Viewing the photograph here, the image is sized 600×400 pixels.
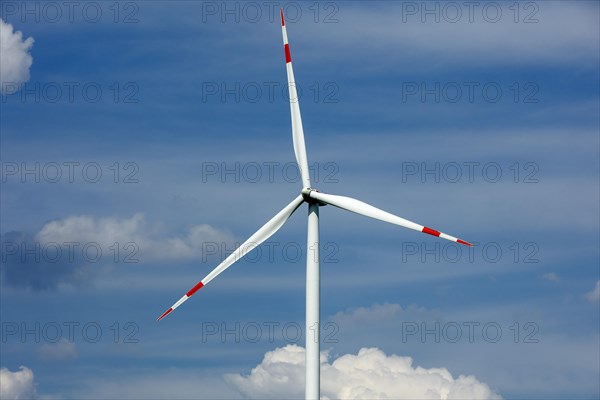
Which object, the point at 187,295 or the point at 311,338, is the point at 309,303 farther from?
the point at 187,295

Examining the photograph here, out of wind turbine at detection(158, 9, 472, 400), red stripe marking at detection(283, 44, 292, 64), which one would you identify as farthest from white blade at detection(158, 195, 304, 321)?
red stripe marking at detection(283, 44, 292, 64)

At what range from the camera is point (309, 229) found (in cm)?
7731

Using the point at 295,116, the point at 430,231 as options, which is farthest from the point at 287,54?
the point at 430,231

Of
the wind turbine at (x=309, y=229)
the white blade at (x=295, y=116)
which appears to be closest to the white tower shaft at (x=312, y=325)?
the wind turbine at (x=309, y=229)

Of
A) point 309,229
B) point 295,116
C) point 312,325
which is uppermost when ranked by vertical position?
point 295,116

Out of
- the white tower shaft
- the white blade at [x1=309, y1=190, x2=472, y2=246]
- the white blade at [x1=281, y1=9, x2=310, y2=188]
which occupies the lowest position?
the white tower shaft

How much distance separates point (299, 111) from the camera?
8194cm

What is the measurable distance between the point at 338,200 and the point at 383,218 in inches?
131

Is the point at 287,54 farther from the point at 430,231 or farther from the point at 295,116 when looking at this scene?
the point at 430,231

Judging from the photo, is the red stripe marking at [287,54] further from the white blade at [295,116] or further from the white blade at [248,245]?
the white blade at [248,245]

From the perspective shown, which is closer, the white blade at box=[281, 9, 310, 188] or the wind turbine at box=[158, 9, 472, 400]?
the wind turbine at box=[158, 9, 472, 400]

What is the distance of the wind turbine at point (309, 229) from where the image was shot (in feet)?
245

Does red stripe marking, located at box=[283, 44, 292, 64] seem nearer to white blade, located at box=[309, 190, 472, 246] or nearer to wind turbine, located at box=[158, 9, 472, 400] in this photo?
wind turbine, located at box=[158, 9, 472, 400]

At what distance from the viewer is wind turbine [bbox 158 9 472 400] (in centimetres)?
7462
